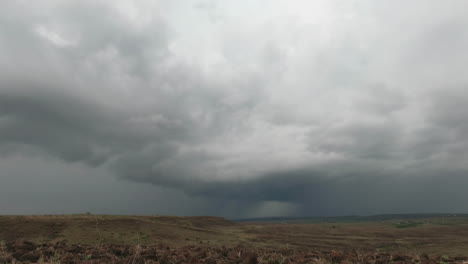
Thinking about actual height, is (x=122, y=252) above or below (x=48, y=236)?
above

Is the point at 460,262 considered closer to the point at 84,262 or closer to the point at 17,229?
the point at 84,262

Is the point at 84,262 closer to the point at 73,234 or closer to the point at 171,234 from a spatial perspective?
the point at 73,234

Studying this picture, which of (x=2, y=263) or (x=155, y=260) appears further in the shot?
(x=155, y=260)

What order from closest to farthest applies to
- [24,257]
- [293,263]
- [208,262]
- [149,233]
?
[293,263] < [208,262] < [24,257] < [149,233]

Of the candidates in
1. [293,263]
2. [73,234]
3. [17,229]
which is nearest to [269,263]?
[293,263]

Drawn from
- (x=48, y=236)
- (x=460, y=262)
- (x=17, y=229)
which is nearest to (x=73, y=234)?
(x=48, y=236)

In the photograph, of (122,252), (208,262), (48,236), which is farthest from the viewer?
(48,236)

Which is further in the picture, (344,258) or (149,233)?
(149,233)

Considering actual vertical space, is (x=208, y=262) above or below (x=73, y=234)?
above

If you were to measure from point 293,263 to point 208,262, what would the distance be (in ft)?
10.0

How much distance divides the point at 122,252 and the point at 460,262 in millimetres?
14167

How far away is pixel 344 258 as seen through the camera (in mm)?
11602

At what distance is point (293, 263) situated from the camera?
31.7 feet

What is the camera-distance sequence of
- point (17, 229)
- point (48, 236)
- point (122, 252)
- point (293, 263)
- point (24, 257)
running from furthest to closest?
point (17, 229) < point (48, 236) < point (122, 252) < point (24, 257) < point (293, 263)
